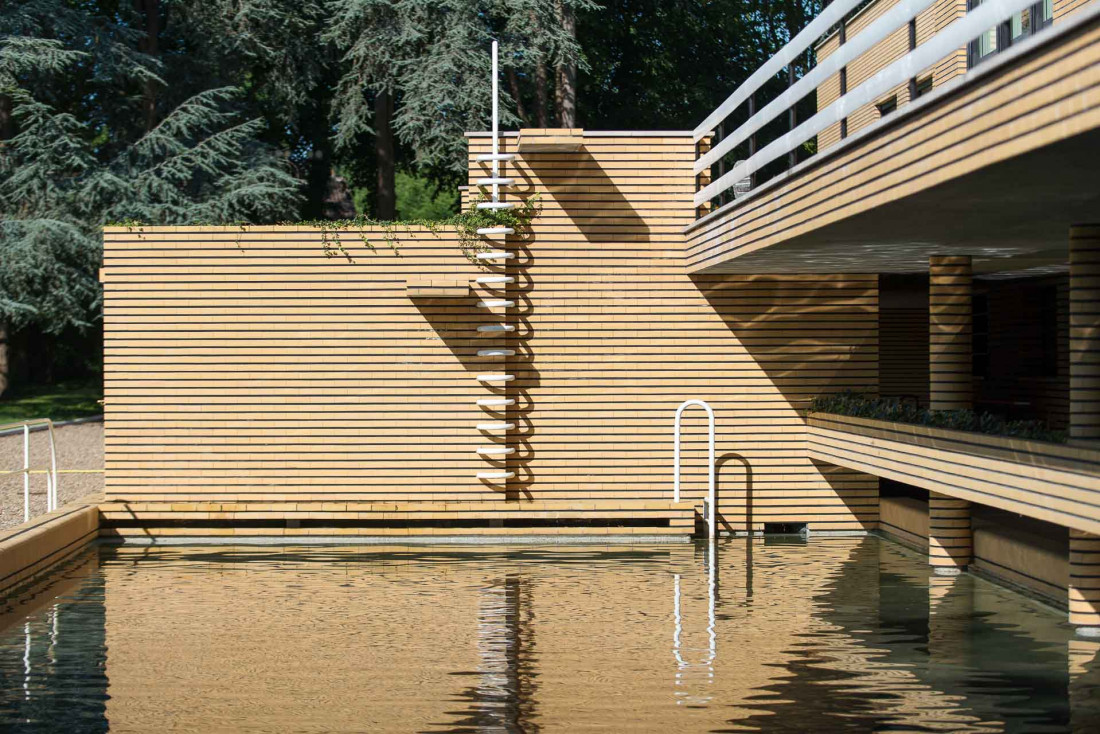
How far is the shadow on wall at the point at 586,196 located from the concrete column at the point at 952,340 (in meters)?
3.80

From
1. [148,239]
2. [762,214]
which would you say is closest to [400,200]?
[148,239]

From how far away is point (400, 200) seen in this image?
57062 millimetres

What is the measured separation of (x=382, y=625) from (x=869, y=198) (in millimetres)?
4669

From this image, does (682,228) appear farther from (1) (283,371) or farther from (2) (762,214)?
(1) (283,371)

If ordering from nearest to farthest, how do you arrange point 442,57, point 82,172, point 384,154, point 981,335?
point 981,335, point 442,57, point 82,172, point 384,154

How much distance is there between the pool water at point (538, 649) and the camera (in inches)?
282

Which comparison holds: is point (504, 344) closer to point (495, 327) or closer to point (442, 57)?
point (495, 327)

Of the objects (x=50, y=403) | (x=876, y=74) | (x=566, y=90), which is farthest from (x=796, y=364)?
(x=50, y=403)

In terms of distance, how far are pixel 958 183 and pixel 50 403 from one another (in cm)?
2526

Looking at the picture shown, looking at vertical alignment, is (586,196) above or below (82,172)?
below

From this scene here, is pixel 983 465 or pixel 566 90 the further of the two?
pixel 566 90

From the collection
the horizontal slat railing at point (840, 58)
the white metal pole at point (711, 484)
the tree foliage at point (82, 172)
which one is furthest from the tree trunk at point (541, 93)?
the horizontal slat railing at point (840, 58)

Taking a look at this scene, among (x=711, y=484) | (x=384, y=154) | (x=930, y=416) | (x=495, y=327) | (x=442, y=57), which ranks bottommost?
(x=711, y=484)

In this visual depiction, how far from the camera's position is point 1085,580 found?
371 inches
